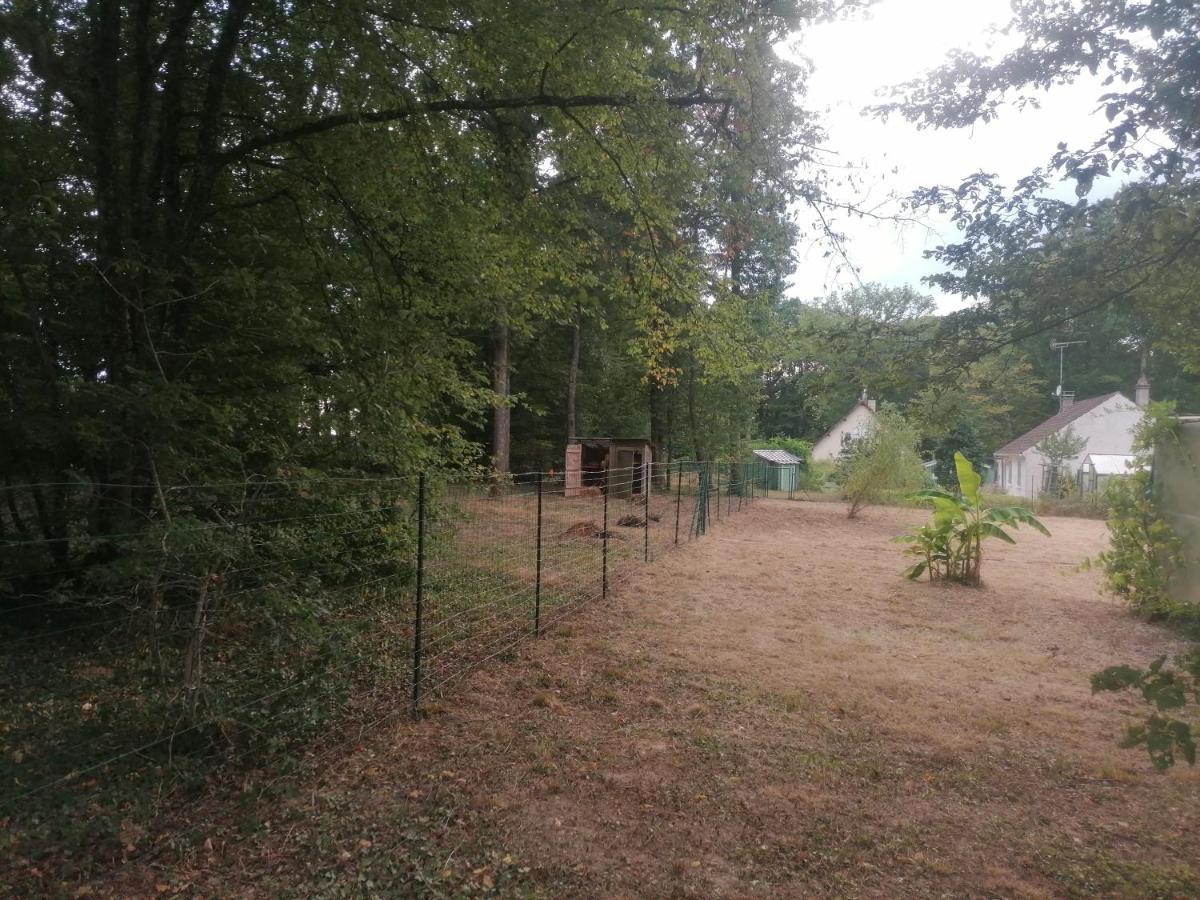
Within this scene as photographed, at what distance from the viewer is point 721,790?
142 inches

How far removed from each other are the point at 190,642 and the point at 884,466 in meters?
19.0

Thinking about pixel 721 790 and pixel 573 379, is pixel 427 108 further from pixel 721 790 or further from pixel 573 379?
pixel 573 379

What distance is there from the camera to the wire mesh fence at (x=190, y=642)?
3285 mm

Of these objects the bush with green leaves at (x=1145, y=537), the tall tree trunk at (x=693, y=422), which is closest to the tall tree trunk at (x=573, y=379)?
the tall tree trunk at (x=693, y=422)

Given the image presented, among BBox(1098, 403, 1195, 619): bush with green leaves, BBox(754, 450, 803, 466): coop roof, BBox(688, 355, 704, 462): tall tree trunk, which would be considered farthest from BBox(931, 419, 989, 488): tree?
BBox(1098, 403, 1195, 619): bush with green leaves

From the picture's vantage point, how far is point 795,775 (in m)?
3.78

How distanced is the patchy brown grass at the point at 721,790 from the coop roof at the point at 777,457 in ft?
87.4

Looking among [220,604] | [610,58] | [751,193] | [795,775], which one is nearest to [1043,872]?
[795,775]

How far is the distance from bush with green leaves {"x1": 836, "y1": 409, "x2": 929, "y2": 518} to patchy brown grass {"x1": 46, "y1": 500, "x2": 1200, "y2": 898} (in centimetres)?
1350

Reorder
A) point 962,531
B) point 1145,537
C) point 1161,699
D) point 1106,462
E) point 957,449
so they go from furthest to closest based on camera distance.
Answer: point 957,449 → point 1106,462 → point 962,531 → point 1145,537 → point 1161,699

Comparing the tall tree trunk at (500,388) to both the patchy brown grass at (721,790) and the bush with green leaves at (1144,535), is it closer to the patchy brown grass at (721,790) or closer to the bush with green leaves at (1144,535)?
the bush with green leaves at (1144,535)

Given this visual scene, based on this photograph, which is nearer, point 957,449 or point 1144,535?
point 1144,535

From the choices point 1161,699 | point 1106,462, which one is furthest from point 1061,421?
point 1161,699

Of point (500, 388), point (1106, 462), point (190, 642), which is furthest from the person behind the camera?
point (1106, 462)
